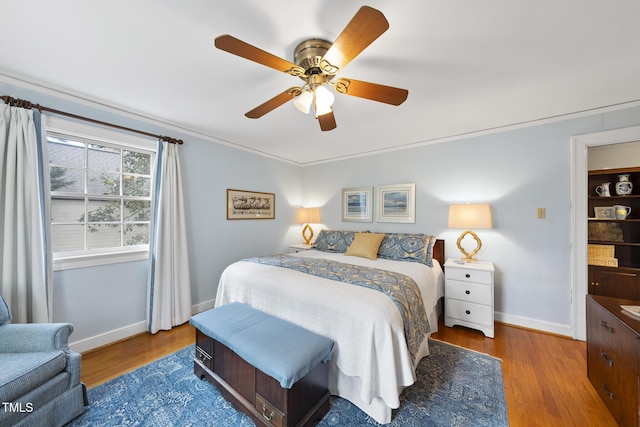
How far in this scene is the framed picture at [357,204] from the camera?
3.75 meters

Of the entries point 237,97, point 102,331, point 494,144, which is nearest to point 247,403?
point 102,331

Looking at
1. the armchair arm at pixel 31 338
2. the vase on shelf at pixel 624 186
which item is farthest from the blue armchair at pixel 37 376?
the vase on shelf at pixel 624 186

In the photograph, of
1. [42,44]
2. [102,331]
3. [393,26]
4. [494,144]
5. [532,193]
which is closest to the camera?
[393,26]

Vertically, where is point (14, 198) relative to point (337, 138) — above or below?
Result: below

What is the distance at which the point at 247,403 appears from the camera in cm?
148

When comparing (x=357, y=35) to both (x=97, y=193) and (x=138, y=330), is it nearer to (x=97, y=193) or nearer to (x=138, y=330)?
(x=97, y=193)

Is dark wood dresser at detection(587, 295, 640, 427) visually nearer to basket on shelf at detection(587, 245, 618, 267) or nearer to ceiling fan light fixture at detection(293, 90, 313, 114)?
basket on shelf at detection(587, 245, 618, 267)

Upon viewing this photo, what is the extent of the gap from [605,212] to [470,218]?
6.25 feet

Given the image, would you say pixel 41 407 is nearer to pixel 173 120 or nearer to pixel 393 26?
pixel 173 120

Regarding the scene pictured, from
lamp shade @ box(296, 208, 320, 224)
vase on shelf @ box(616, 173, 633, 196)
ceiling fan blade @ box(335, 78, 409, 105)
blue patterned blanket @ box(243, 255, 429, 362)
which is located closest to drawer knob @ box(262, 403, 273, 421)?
blue patterned blanket @ box(243, 255, 429, 362)

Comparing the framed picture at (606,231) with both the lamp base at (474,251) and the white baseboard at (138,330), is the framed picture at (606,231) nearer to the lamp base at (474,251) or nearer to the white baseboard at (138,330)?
the white baseboard at (138,330)

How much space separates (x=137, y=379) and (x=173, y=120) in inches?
97.8

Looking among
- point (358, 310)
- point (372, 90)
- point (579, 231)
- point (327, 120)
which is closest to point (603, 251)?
point (579, 231)

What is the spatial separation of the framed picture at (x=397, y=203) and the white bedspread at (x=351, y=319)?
1.34m
